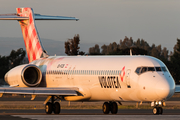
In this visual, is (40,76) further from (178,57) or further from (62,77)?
(178,57)

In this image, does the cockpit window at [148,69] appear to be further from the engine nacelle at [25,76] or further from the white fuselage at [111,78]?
the engine nacelle at [25,76]

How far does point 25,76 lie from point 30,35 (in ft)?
16.7

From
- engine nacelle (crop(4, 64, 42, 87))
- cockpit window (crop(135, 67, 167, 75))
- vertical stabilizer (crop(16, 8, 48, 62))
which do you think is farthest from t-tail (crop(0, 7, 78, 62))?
cockpit window (crop(135, 67, 167, 75))

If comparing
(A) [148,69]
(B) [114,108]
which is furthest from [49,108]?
(A) [148,69]

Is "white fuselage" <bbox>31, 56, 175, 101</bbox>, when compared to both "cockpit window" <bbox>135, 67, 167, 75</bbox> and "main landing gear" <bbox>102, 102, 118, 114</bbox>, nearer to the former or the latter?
"cockpit window" <bbox>135, 67, 167, 75</bbox>

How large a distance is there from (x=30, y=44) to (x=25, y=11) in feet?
10.1

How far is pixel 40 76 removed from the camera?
3616 centimetres

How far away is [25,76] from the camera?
37.7 m

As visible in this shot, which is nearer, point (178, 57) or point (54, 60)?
point (54, 60)

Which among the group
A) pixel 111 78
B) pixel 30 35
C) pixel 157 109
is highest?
pixel 30 35

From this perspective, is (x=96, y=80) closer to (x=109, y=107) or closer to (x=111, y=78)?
(x=111, y=78)

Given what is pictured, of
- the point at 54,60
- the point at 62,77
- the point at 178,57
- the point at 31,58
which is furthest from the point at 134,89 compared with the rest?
the point at 178,57

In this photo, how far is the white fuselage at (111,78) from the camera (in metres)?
28.0

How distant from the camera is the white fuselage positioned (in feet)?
91.9
